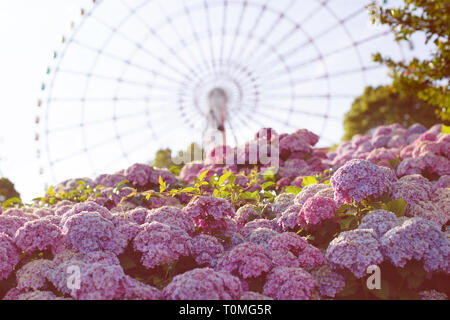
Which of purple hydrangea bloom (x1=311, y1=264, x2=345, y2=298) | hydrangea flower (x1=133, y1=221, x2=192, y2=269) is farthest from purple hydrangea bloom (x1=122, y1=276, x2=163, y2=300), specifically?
purple hydrangea bloom (x1=311, y1=264, x2=345, y2=298)

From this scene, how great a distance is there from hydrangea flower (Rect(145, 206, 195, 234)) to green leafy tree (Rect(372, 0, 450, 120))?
4608 mm

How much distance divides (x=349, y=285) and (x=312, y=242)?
100 centimetres

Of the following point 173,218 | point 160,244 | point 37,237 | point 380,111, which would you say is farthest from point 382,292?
point 380,111

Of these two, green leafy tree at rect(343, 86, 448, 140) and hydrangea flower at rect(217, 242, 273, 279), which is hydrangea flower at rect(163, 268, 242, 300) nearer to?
hydrangea flower at rect(217, 242, 273, 279)

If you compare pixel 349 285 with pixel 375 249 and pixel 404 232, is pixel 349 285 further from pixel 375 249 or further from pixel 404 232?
pixel 404 232

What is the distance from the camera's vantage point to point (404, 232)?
388cm

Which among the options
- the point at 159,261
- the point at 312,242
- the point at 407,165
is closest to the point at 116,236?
the point at 159,261

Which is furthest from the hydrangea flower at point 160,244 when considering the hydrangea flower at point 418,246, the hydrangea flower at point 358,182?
the hydrangea flower at point 418,246

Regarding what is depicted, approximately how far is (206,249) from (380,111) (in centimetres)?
2474

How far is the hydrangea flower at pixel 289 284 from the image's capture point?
3598 mm

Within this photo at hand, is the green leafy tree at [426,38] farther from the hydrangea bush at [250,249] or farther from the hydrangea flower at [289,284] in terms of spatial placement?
the hydrangea flower at [289,284]

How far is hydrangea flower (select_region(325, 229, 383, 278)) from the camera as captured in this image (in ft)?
12.3

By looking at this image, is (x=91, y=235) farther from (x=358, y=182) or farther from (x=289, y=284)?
(x=358, y=182)
